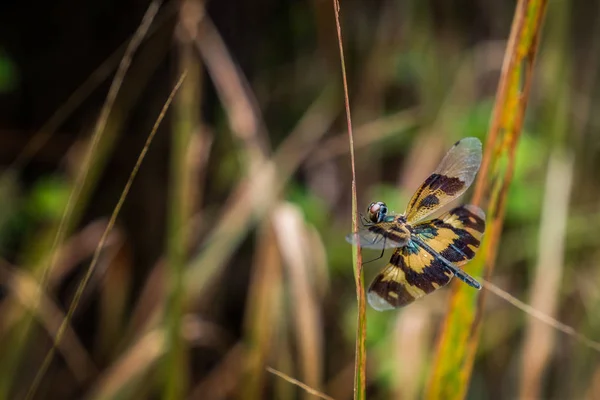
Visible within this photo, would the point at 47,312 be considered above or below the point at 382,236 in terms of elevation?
above

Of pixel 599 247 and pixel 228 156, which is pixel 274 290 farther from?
pixel 599 247

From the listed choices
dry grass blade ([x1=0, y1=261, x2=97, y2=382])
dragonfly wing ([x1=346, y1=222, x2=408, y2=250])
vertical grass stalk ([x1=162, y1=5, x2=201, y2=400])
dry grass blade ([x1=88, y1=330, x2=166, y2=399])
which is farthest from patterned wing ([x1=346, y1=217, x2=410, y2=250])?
dry grass blade ([x1=88, y1=330, x2=166, y2=399])

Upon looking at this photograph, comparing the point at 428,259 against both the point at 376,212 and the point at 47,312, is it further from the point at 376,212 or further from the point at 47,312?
the point at 47,312

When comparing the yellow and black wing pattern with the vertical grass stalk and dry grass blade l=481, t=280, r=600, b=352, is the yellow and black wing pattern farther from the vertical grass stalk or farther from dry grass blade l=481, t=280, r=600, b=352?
the vertical grass stalk

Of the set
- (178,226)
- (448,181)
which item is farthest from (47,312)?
(448,181)

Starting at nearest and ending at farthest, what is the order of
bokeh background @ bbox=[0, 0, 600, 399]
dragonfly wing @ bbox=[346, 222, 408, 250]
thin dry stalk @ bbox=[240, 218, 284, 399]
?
dragonfly wing @ bbox=[346, 222, 408, 250] < thin dry stalk @ bbox=[240, 218, 284, 399] < bokeh background @ bbox=[0, 0, 600, 399]

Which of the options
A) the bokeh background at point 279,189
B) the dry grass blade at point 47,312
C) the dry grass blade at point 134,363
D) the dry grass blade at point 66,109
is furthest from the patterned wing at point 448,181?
the dry grass blade at point 134,363

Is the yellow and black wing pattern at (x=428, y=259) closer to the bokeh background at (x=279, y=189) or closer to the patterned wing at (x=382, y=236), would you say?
the patterned wing at (x=382, y=236)
